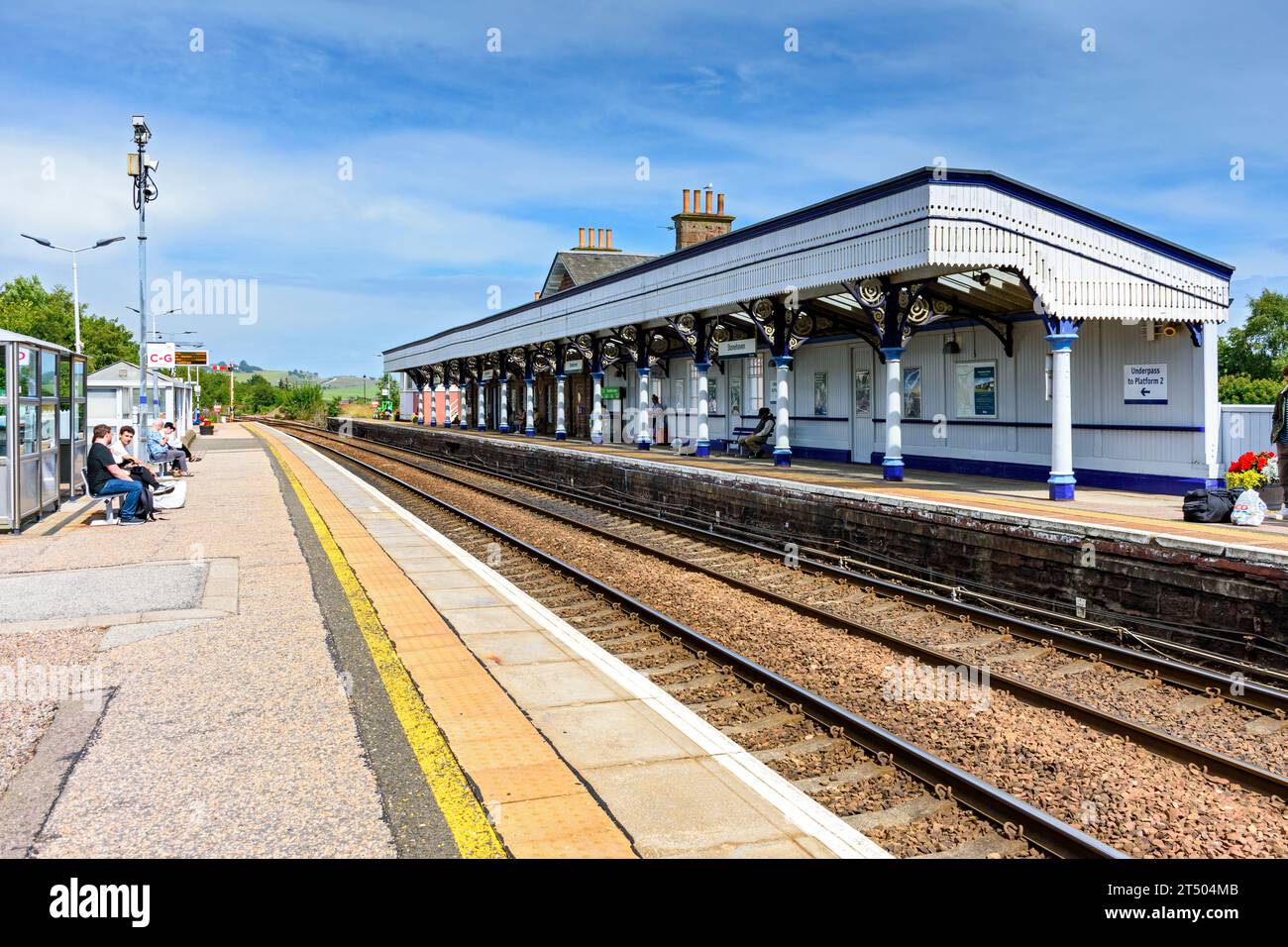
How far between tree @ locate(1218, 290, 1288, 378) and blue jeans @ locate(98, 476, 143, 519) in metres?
65.2

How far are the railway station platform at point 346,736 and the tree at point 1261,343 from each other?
66817 millimetres

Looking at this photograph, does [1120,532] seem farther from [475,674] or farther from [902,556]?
[475,674]

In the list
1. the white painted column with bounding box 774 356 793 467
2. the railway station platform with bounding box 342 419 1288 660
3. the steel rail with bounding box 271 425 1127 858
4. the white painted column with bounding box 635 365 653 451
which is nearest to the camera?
the steel rail with bounding box 271 425 1127 858

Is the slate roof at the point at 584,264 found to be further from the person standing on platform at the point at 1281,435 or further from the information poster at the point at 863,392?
the person standing on platform at the point at 1281,435

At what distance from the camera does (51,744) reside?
4980mm

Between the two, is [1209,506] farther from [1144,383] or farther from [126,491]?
[126,491]

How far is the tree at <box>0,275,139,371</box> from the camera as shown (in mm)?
66312

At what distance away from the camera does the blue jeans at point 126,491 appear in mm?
13828

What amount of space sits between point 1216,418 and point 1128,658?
26.8 feet

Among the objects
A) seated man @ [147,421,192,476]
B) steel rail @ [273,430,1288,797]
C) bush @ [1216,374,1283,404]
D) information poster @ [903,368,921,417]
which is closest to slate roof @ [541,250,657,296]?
seated man @ [147,421,192,476]

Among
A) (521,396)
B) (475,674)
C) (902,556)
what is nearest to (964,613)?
(902,556)

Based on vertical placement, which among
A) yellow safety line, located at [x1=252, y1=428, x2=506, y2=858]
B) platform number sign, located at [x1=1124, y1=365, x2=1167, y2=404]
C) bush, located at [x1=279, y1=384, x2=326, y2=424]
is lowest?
yellow safety line, located at [x1=252, y1=428, x2=506, y2=858]

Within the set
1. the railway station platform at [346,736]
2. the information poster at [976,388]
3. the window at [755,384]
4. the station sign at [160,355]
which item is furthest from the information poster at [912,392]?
the station sign at [160,355]

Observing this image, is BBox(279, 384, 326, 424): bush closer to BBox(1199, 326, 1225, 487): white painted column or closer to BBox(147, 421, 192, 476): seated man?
BBox(147, 421, 192, 476): seated man
